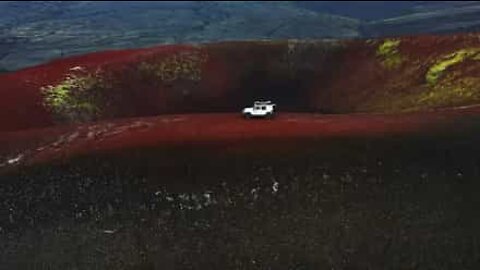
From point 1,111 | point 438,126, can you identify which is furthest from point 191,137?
point 1,111

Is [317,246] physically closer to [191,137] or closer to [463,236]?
[463,236]

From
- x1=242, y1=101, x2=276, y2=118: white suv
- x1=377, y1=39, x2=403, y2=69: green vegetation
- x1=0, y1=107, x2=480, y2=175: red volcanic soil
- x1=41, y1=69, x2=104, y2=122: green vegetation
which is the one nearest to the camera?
x1=0, y1=107, x2=480, y2=175: red volcanic soil

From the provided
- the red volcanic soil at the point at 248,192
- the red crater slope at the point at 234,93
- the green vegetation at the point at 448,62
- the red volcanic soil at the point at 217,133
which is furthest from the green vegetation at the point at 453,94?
the red volcanic soil at the point at 217,133

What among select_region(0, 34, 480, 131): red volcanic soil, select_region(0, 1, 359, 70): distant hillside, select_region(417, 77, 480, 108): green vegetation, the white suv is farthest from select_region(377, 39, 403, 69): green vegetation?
select_region(0, 1, 359, 70): distant hillside

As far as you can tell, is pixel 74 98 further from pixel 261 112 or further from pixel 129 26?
pixel 129 26

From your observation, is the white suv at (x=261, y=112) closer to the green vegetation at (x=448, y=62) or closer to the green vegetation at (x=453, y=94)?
the green vegetation at (x=453, y=94)

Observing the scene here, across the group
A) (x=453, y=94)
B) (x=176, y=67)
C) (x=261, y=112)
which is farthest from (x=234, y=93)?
(x=453, y=94)

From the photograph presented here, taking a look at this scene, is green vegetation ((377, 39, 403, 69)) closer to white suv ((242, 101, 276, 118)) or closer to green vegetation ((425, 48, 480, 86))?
green vegetation ((425, 48, 480, 86))

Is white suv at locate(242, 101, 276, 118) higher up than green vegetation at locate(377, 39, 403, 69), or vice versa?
green vegetation at locate(377, 39, 403, 69)
